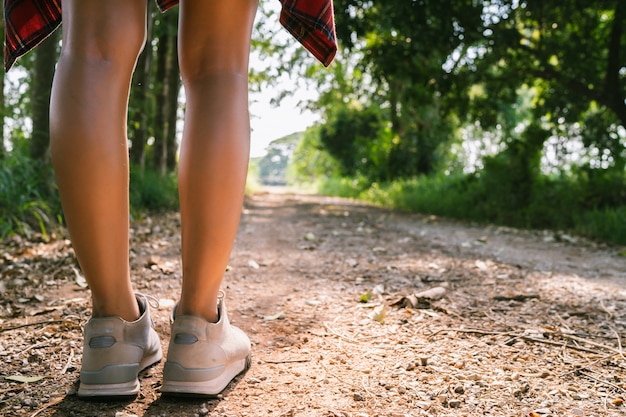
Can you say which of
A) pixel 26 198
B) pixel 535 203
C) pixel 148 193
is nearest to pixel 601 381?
pixel 26 198

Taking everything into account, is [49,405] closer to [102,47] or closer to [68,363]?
[68,363]

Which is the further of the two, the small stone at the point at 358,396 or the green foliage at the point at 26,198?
the green foliage at the point at 26,198

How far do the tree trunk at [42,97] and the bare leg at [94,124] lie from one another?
3420 millimetres

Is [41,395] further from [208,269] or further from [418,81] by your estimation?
[418,81]

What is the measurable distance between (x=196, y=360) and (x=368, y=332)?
710 mm

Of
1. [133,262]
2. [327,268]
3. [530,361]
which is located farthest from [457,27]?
[530,361]

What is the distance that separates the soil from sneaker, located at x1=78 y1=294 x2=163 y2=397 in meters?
0.03

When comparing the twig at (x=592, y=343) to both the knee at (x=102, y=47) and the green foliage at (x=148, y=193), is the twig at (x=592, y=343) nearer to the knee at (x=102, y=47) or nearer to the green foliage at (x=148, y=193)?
the knee at (x=102, y=47)

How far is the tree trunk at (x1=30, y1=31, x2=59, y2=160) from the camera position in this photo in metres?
4.27

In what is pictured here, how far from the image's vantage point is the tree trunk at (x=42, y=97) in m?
4.27

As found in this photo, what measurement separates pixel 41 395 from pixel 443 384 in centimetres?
97

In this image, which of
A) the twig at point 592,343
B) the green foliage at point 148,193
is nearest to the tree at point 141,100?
the green foliage at point 148,193

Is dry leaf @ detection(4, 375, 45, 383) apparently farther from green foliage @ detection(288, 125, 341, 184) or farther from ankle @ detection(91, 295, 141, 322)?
green foliage @ detection(288, 125, 341, 184)

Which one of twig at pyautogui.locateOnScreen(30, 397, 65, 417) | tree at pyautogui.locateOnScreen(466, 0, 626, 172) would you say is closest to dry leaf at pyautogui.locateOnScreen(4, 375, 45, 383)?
twig at pyautogui.locateOnScreen(30, 397, 65, 417)
